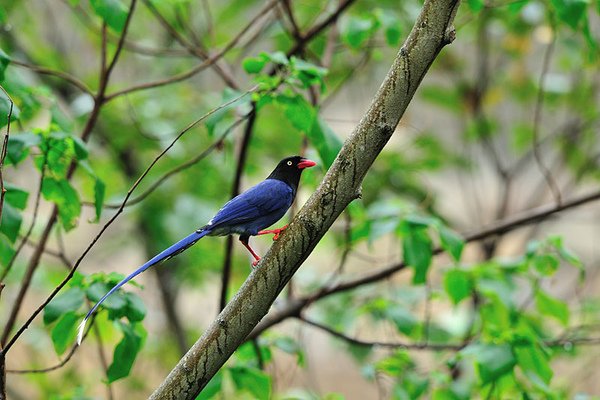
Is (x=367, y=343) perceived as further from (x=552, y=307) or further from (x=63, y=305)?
(x=63, y=305)

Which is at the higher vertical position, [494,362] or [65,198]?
[65,198]

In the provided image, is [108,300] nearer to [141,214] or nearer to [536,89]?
[141,214]

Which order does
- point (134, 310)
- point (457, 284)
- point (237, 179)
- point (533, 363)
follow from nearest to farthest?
point (134, 310), point (533, 363), point (237, 179), point (457, 284)

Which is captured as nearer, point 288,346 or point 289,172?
point 289,172

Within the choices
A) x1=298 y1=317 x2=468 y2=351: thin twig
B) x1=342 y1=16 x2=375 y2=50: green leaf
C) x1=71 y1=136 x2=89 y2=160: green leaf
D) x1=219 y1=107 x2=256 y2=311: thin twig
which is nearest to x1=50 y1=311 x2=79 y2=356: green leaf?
x1=71 y1=136 x2=89 y2=160: green leaf

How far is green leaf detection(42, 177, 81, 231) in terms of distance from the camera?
6.75ft

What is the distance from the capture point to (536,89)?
4.66 metres

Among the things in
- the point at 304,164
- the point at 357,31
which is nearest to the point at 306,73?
the point at 304,164

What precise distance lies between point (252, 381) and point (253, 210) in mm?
644

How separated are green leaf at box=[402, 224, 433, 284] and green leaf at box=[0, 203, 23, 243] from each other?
121 cm

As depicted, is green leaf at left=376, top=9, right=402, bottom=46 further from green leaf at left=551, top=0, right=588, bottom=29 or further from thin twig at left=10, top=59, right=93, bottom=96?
thin twig at left=10, top=59, right=93, bottom=96

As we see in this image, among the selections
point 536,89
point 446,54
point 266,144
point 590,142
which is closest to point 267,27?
point 266,144

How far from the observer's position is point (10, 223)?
196 cm

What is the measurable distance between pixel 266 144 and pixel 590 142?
218 cm
